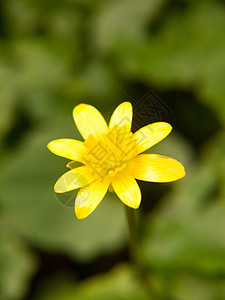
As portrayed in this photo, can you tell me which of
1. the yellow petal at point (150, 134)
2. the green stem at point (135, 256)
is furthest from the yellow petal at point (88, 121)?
the green stem at point (135, 256)

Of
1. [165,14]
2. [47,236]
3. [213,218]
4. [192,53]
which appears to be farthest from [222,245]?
[165,14]

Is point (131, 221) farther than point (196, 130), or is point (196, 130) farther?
point (196, 130)

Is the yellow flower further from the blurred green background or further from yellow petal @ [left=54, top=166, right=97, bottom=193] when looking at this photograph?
the blurred green background

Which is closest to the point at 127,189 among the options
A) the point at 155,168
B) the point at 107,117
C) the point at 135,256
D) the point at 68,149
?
the point at 155,168

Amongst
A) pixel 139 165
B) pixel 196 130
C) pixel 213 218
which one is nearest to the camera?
pixel 139 165

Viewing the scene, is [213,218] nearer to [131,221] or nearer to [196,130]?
[196,130]
